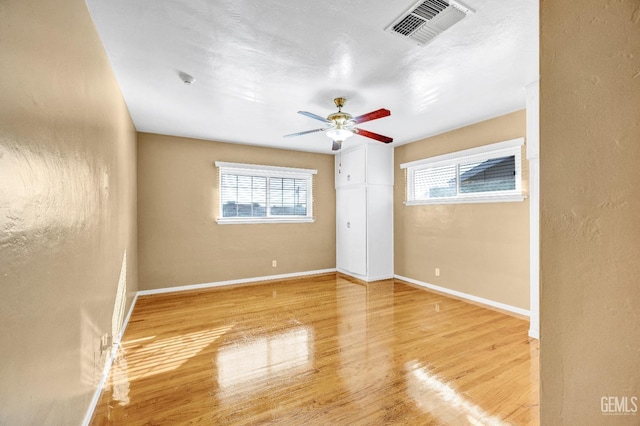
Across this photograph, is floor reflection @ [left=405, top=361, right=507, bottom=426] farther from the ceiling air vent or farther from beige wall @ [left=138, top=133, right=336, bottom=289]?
beige wall @ [left=138, top=133, right=336, bottom=289]

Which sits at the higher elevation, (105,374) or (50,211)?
(50,211)

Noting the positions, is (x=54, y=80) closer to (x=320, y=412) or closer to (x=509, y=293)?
(x=320, y=412)

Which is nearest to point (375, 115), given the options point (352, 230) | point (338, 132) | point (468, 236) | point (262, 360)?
point (338, 132)

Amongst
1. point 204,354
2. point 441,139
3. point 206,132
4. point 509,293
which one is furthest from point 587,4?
point 206,132

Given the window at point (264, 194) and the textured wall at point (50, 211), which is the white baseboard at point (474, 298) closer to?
the window at point (264, 194)

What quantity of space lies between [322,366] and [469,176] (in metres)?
3.35

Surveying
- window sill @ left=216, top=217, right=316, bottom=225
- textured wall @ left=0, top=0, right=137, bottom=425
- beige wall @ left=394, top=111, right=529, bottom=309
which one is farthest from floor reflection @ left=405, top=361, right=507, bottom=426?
window sill @ left=216, top=217, right=316, bottom=225

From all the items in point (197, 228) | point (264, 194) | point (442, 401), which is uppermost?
point (264, 194)

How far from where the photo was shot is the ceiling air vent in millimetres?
1776

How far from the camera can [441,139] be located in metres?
4.61

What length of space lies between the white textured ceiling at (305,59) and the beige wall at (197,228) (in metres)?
0.97

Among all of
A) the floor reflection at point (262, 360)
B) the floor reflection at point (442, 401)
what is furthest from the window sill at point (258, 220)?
the floor reflection at point (442, 401)

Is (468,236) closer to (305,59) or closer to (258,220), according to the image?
(305,59)

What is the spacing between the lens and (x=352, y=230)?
563 cm
